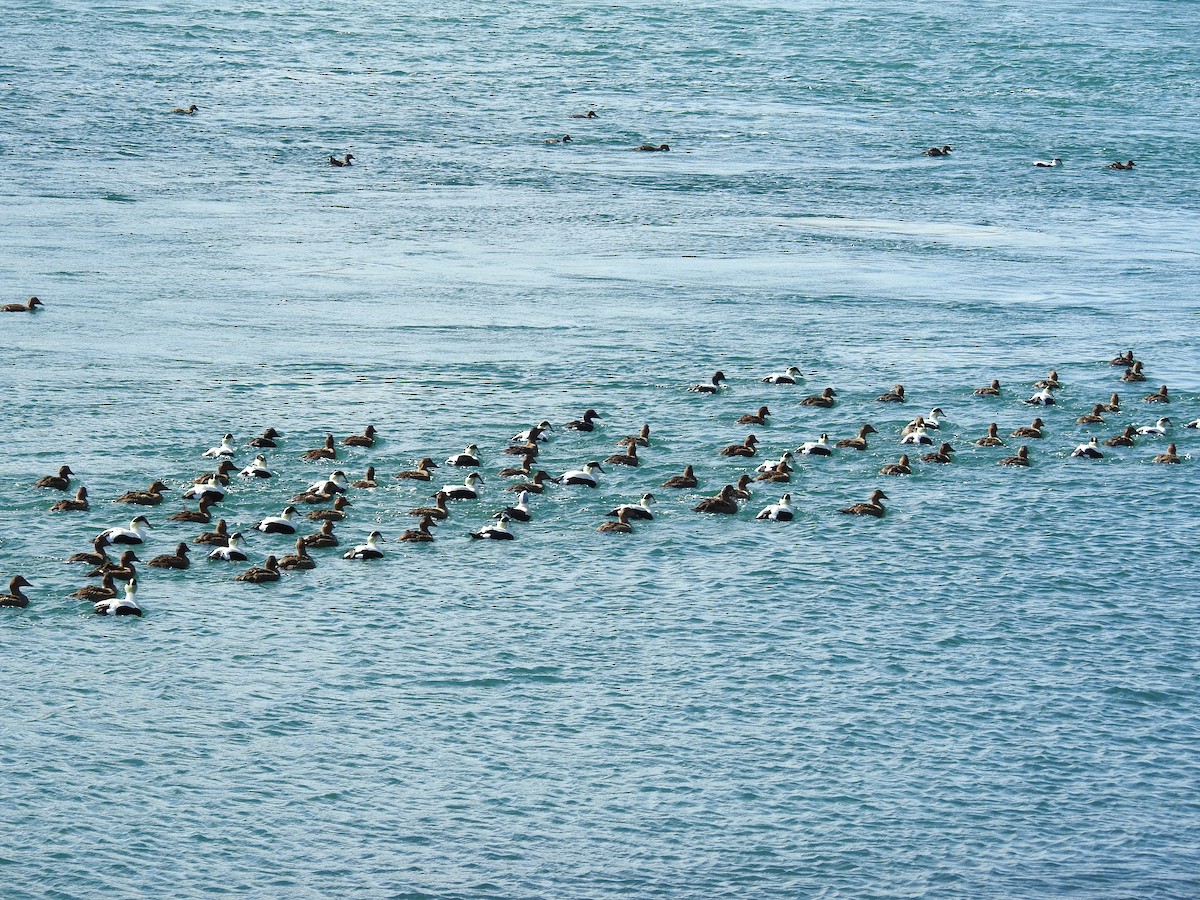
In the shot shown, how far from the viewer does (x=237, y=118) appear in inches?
2926

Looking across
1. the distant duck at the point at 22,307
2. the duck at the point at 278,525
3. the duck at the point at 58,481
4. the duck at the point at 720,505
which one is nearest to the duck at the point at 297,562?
the duck at the point at 278,525

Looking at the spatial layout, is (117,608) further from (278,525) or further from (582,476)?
(582,476)

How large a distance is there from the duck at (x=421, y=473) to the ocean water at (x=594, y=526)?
400 millimetres

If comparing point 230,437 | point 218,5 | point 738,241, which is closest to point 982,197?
point 738,241

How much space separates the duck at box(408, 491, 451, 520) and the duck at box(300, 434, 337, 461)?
10.3ft

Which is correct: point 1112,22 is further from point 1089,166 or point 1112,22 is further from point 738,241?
point 738,241

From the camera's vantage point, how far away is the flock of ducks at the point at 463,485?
95.3 ft

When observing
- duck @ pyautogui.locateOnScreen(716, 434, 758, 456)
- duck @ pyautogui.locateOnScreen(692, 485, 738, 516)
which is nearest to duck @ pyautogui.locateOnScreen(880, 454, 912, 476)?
duck @ pyautogui.locateOnScreen(716, 434, 758, 456)

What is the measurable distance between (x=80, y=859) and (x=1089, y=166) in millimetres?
58394

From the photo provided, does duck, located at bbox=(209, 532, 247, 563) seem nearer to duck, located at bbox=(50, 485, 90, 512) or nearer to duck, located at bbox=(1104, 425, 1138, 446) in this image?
duck, located at bbox=(50, 485, 90, 512)

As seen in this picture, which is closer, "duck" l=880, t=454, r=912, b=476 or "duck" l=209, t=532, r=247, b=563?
"duck" l=209, t=532, r=247, b=563

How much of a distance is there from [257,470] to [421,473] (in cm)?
302

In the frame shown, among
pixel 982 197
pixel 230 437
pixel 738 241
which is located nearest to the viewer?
pixel 230 437

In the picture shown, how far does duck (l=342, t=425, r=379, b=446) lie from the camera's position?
3491 cm
